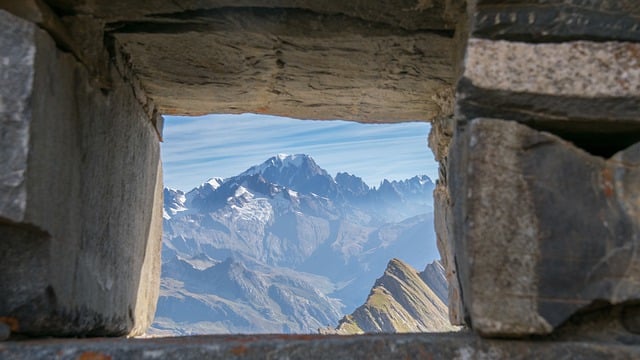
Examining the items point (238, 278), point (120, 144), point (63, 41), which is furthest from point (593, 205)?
point (238, 278)

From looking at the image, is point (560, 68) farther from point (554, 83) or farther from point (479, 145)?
point (479, 145)

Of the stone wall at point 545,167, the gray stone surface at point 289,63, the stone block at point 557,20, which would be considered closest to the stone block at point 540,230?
the stone wall at point 545,167

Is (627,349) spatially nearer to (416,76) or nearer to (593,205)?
(593,205)

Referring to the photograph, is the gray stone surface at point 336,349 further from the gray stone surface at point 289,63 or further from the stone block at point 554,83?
the gray stone surface at point 289,63

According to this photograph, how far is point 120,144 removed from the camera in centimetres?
270

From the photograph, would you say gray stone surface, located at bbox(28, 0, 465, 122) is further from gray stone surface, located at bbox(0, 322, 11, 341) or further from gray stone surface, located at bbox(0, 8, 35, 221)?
gray stone surface, located at bbox(0, 322, 11, 341)

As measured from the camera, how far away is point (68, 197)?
2043 millimetres

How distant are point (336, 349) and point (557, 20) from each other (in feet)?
3.90

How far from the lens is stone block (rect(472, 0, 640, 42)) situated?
1.78 m

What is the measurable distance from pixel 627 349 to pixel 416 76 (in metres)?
1.64

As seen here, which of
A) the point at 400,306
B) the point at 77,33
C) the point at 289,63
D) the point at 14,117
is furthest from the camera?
the point at 400,306

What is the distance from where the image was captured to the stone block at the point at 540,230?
1.65 metres

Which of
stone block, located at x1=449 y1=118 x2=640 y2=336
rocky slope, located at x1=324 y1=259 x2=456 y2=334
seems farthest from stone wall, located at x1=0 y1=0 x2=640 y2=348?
rocky slope, located at x1=324 y1=259 x2=456 y2=334

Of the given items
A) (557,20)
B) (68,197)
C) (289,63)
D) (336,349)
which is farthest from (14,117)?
(557,20)
